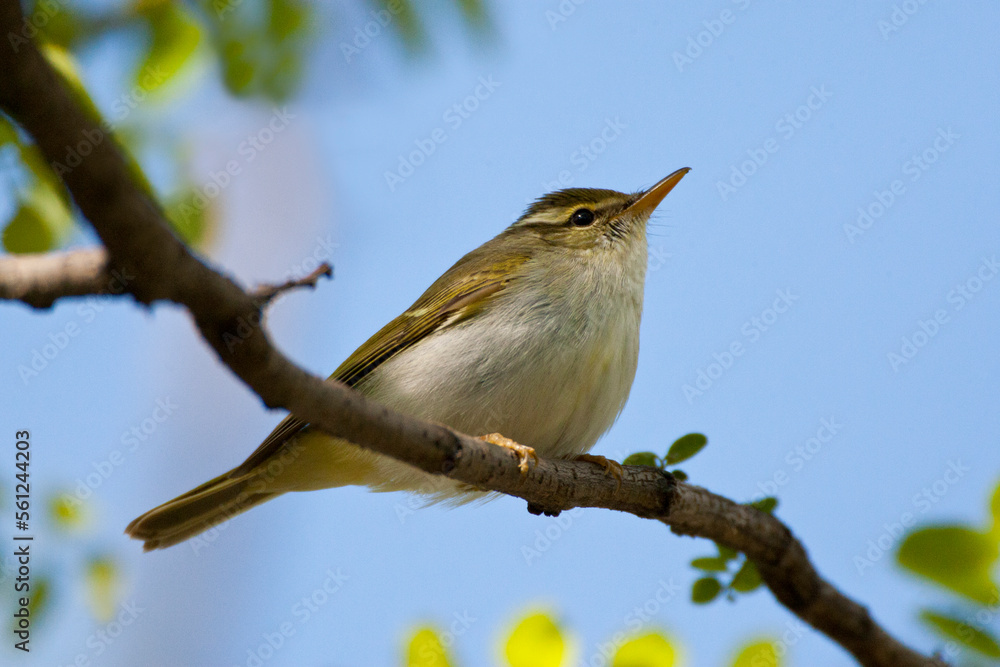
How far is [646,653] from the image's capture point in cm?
272

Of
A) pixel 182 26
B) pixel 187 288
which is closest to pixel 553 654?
pixel 187 288

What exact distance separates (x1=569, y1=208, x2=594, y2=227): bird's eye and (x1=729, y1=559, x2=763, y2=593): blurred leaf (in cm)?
254

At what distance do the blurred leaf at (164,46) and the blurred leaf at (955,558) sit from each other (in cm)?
319

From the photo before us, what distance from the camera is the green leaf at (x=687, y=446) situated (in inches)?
154

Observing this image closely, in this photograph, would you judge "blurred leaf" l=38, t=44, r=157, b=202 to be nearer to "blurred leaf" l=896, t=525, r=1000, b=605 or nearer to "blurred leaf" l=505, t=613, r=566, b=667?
"blurred leaf" l=505, t=613, r=566, b=667

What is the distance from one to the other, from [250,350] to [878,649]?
3214 millimetres

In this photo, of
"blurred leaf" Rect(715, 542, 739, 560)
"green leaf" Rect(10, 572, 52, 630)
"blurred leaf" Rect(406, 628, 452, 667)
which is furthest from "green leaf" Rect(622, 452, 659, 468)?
"green leaf" Rect(10, 572, 52, 630)

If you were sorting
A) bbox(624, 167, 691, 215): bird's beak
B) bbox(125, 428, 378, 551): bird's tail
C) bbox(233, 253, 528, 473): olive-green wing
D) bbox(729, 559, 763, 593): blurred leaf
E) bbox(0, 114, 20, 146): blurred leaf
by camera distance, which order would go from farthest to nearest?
bbox(624, 167, 691, 215): bird's beak, bbox(233, 253, 528, 473): olive-green wing, bbox(125, 428, 378, 551): bird's tail, bbox(729, 559, 763, 593): blurred leaf, bbox(0, 114, 20, 146): blurred leaf

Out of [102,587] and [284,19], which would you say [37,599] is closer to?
[102,587]

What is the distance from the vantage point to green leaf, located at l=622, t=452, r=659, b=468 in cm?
406

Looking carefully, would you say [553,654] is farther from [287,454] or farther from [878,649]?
[287,454]

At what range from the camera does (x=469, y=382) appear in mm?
4309

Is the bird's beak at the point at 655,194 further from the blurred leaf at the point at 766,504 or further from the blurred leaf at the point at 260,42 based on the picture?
the blurred leaf at the point at 260,42

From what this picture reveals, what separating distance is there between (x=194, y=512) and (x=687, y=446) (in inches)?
107
